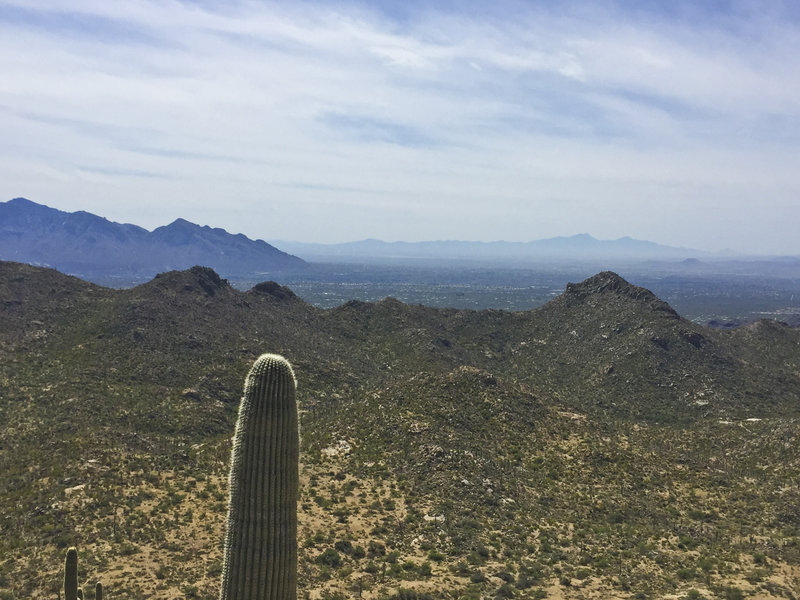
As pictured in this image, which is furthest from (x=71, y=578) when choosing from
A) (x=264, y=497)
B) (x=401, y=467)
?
(x=401, y=467)

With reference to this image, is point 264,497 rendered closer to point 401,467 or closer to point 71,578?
point 71,578

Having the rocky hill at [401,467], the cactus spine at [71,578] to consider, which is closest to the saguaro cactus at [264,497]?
the cactus spine at [71,578]

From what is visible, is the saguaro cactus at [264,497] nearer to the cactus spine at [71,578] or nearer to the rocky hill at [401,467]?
the cactus spine at [71,578]

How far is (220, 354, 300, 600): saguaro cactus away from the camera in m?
11.0

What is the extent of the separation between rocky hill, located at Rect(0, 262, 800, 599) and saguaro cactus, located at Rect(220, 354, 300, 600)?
11.6m

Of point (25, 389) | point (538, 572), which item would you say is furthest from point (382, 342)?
point (538, 572)

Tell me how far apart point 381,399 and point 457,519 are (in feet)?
53.5

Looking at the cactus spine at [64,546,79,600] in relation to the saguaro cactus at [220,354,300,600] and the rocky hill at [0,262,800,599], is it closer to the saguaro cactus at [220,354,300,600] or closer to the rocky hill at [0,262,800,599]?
the saguaro cactus at [220,354,300,600]

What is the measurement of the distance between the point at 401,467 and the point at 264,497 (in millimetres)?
23715

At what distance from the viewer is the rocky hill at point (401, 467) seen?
2281 cm

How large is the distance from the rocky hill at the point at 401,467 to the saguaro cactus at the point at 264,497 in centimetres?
1165

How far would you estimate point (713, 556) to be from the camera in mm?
24672

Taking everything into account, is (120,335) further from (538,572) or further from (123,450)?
(538,572)

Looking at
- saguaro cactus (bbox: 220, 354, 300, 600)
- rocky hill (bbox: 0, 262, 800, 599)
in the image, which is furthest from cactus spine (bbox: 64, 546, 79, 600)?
rocky hill (bbox: 0, 262, 800, 599)
